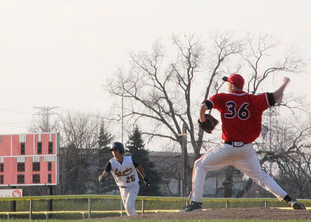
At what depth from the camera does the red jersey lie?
9.12m

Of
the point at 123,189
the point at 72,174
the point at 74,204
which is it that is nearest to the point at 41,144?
the point at 74,204

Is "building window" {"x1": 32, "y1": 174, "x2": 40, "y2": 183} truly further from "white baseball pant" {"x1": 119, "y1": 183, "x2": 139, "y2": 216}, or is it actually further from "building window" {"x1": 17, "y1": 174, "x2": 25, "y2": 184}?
"white baseball pant" {"x1": 119, "y1": 183, "x2": 139, "y2": 216}

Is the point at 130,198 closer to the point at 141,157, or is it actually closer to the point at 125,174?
the point at 125,174

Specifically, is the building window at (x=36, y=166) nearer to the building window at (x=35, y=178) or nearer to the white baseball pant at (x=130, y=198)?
the building window at (x=35, y=178)

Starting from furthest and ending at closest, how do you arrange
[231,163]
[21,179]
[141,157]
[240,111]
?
[141,157] < [21,179] < [231,163] < [240,111]

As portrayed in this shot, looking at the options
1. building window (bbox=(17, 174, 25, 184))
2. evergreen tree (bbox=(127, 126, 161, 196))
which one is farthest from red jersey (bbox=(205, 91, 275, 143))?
evergreen tree (bbox=(127, 126, 161, 196))

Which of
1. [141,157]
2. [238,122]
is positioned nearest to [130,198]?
[238,122]

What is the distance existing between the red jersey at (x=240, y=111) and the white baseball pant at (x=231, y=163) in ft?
0.52

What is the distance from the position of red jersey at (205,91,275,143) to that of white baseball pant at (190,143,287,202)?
159 millimetres

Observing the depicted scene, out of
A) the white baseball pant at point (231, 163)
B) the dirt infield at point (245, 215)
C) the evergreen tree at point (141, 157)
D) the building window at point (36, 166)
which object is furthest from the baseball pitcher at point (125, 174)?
the evergreen tree at point (141, 157)

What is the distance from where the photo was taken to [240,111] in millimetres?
9141

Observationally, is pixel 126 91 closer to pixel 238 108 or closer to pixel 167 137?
pixel 167 137

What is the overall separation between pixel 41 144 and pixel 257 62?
69.2ft

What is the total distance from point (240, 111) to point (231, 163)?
0.83 meters
